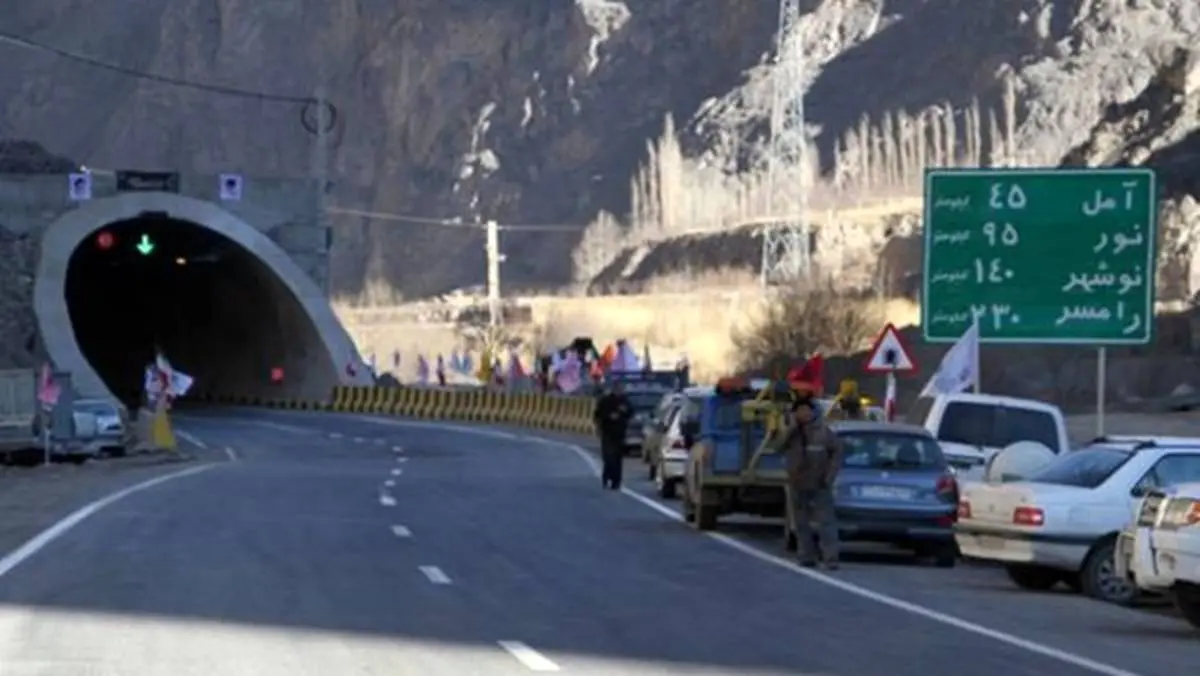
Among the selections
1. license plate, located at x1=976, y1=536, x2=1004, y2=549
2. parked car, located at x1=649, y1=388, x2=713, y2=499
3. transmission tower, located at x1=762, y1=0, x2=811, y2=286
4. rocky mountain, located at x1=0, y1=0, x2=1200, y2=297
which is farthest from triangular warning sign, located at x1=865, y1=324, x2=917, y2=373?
rocky mountain, located at x1=0, y1=0, x2=1200, y2=297

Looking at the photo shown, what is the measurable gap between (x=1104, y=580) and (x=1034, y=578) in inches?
58.2

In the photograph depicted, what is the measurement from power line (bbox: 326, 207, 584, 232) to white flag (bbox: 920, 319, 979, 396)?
3652 inches

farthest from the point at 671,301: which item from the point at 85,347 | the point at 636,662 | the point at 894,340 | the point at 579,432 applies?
the point at 636,662

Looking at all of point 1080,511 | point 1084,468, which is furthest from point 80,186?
point 1080,511

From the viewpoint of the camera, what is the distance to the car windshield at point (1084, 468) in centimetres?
2406

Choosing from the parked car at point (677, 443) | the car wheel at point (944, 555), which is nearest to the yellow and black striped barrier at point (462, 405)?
the parked car at point (677, 443)

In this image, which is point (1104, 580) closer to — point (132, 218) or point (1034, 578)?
point (1034, 578)

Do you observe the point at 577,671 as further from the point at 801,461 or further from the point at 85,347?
the point at 85,347

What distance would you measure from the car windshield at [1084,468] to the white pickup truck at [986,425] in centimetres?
586

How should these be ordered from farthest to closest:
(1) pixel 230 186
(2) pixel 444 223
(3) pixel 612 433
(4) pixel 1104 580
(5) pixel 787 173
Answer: (2) pixel 444 223, (5) pixel 787 173, (1) pixel 230 186, (3) pixel 612 433, (4) pixel 1104 580

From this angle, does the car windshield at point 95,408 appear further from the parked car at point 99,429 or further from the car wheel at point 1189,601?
the car wheel at point 1189,601

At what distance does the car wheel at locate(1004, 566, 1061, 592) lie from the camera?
82.5 feet

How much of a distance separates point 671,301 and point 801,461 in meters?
83.8

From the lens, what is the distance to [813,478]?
26.4 meters
